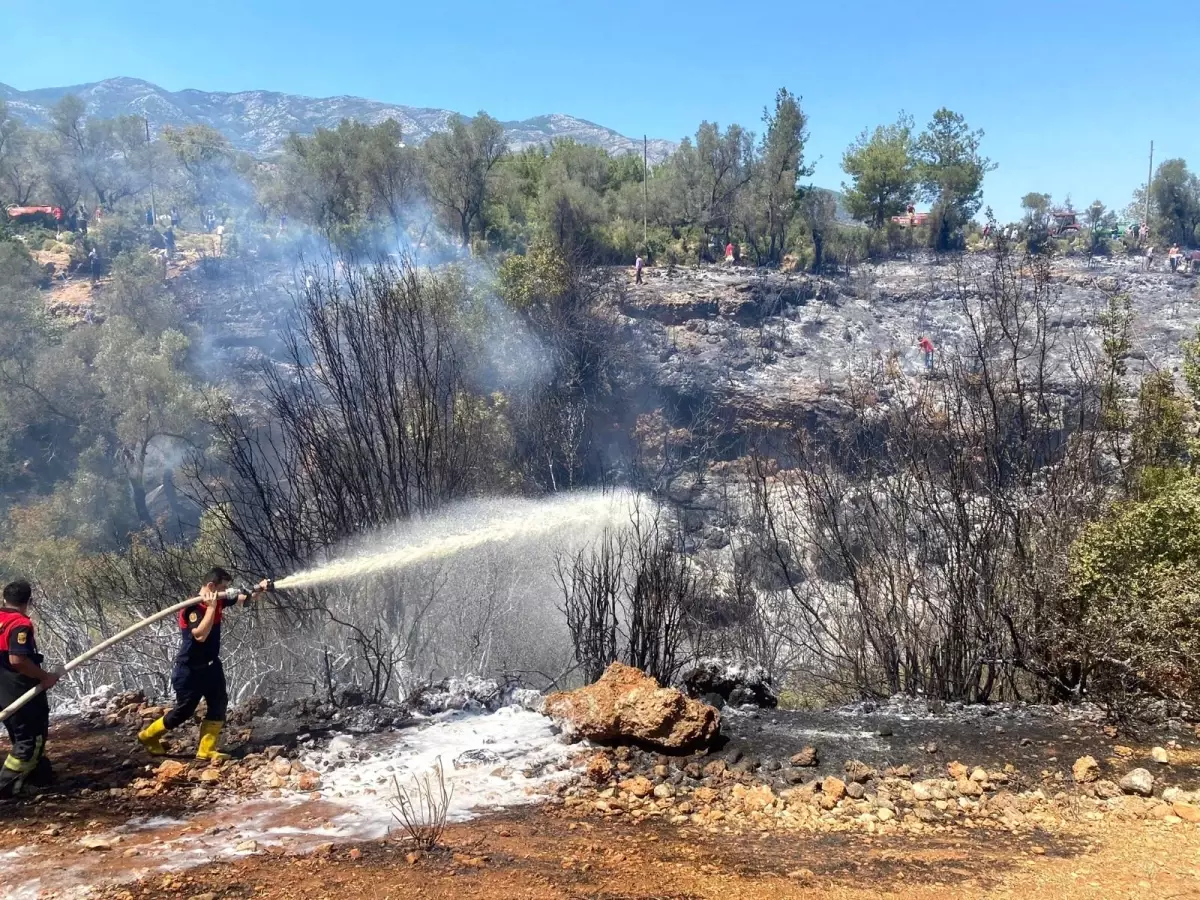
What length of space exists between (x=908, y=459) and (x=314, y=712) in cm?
890

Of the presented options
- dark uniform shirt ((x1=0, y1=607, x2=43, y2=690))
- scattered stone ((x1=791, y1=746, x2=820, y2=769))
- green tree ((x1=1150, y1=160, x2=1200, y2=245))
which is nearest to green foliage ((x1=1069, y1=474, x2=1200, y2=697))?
scattered stone ((x1=791, y1=746, x2=820, y2=769))

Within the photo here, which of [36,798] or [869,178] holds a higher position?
[869,178]

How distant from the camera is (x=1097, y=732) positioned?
751 cm

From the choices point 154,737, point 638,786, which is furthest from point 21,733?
point 638,786

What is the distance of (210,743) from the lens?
714 cm

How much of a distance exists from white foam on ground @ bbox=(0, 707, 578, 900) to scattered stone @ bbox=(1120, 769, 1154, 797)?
415cm

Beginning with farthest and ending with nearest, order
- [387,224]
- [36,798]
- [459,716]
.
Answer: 1. [387,224]
2. [459,716]
3. [36,798]

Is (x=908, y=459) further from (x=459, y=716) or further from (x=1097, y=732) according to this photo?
(x=459, y=716)

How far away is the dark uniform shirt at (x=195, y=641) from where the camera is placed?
7180 millimetres

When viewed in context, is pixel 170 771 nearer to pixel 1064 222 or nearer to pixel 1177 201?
pixel 1064 222

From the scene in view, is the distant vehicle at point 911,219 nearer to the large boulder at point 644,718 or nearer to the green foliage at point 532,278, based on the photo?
the green foliage at point 532,278

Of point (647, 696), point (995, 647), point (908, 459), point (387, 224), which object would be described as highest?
point (387, 224)

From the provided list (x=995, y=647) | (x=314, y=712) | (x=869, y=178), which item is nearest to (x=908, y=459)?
(x=995, y=647)

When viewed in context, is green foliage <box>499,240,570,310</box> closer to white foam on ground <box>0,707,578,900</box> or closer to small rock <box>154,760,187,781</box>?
white foam on ground <box>0,707,578,900</box>
